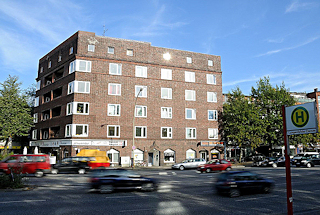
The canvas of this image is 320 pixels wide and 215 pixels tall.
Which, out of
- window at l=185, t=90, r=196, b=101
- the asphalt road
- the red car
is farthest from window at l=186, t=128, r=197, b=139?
the asphalt road

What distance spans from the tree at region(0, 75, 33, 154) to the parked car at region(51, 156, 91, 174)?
2497 centimetres

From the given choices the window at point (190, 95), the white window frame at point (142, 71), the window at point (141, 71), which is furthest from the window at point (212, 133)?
the window at point (141, 71)

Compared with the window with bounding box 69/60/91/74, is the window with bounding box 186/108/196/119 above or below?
below

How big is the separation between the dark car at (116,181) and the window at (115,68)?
2876 cm

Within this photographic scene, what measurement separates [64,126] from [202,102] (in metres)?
22.4

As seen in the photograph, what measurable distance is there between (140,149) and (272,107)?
2480 centimetres

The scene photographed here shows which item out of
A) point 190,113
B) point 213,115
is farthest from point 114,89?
point 213,115

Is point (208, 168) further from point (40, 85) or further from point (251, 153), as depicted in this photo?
point (40, 85)

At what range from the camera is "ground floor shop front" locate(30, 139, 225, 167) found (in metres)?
38.8

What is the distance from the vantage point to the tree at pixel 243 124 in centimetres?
4578

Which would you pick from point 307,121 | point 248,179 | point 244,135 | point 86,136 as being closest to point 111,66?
point 86,136

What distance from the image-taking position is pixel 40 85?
5228 cm

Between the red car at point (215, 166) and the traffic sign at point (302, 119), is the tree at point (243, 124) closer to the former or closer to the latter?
the red car at point (215, 166)

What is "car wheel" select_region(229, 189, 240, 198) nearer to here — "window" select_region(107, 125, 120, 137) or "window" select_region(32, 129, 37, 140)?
"window" select_region(107, 125, 120, 137)
